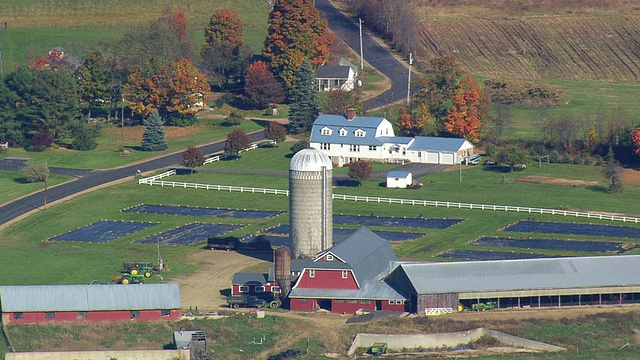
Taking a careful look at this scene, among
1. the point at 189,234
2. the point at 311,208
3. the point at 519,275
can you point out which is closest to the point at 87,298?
the point at 311,208

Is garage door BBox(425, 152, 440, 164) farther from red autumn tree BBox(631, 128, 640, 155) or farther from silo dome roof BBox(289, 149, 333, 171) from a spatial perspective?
silo dome roof BBox(289, 149, 333, 171)

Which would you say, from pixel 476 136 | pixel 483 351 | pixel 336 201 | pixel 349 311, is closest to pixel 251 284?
pixel 349 311

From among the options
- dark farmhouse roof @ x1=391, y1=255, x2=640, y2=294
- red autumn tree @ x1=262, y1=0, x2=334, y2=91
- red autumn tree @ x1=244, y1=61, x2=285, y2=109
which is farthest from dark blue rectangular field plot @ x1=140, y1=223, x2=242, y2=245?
red autumn tree @ x1=262, y1=0, x2=334, y2=91

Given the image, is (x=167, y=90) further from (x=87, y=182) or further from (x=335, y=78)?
(x=87, y=182)

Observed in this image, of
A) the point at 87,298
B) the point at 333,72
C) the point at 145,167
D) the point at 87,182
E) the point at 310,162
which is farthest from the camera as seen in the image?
the point at 333,72

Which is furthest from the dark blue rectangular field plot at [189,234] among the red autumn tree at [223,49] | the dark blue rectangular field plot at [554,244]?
the red autumn tree at [223,49]

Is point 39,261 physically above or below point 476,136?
below

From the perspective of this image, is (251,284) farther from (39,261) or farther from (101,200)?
(101,200)
